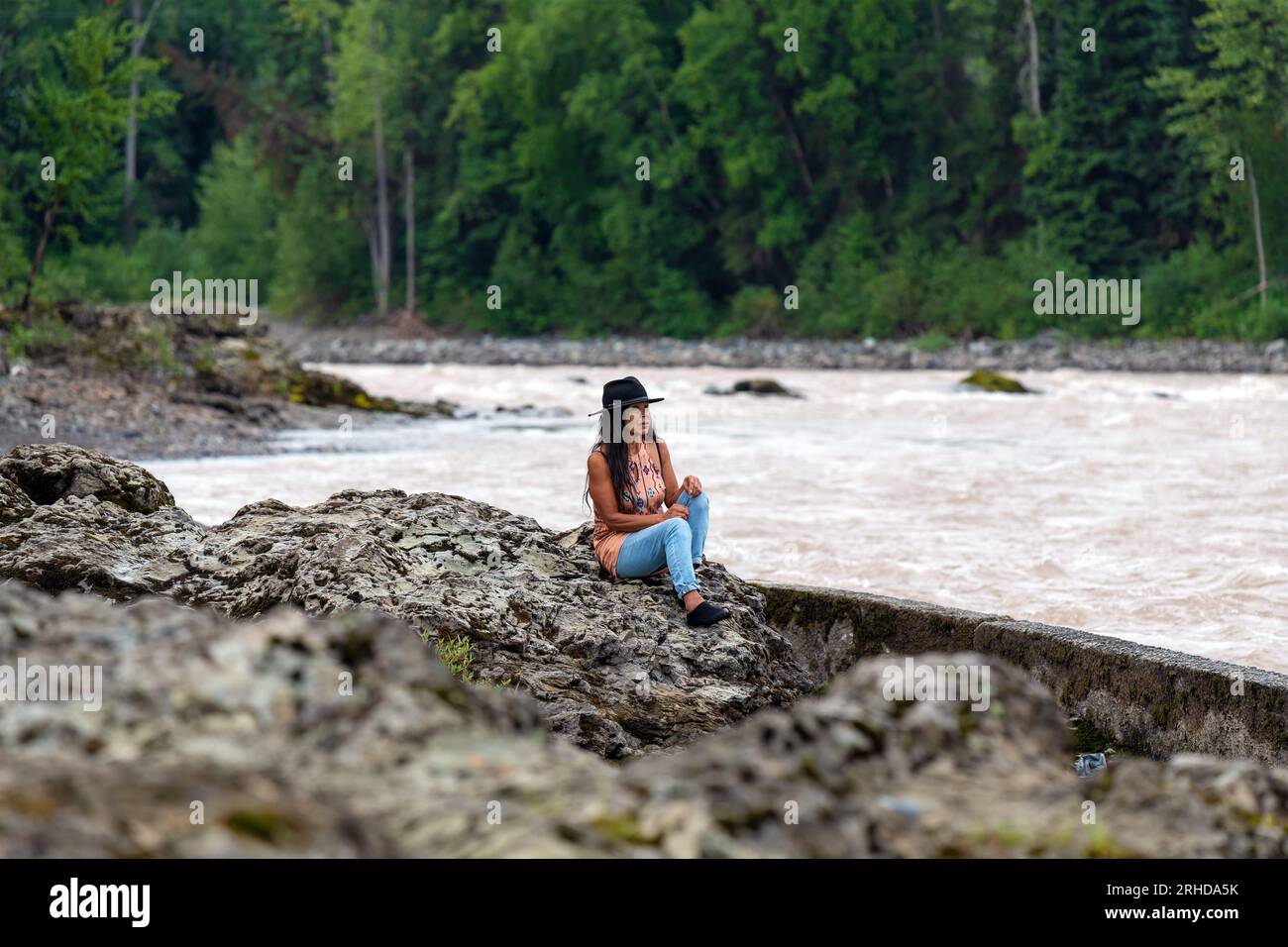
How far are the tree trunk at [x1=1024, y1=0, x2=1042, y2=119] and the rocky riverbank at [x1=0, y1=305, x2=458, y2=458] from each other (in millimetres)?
28302

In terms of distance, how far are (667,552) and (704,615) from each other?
1.02ft

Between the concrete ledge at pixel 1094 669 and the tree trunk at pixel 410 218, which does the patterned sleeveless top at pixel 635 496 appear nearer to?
the concrete ledge at pixel 1094 669

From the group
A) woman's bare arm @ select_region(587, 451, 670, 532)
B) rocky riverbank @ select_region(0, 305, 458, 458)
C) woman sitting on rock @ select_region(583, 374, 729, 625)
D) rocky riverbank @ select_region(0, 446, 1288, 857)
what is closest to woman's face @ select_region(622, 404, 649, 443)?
woman sitting on rock @ select_region(583, 374, 729, 625)

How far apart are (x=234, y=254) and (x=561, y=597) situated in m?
67.2

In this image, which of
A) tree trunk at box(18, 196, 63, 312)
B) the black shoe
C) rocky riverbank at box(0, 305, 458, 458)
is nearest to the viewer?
the black shoe

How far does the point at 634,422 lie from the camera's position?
22.6 feet

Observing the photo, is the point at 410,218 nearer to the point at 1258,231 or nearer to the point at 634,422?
the point at 1258,231

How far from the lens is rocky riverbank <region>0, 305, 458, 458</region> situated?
794 inches

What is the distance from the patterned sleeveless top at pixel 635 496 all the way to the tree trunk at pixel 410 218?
5249cm

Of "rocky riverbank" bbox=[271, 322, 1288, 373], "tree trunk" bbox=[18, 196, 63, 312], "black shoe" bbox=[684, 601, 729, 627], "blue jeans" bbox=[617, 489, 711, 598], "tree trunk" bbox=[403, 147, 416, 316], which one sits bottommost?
"black shoe" bbox=[684, 601, 729, 627]

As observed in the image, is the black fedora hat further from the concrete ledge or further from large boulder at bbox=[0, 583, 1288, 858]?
large boulder at bbox=[0, 583, 1288, 858]

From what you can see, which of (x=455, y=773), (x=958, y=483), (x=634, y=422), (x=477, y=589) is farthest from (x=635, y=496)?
(x=958, y=483)
